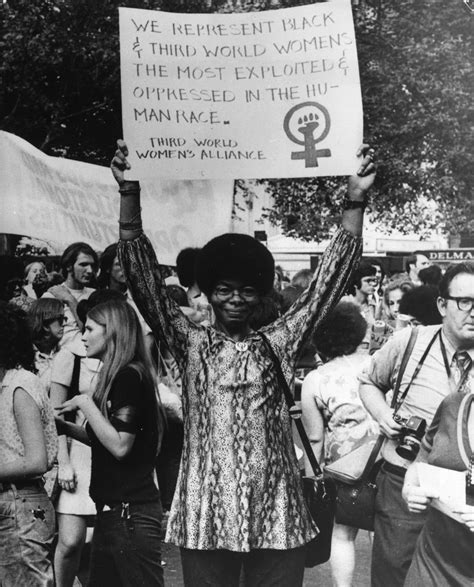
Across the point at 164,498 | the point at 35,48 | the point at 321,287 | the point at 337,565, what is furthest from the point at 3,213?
the point at 35,48

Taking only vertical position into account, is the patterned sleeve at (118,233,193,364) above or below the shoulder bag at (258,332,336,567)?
above

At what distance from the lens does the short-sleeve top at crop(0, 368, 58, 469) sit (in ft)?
12.9

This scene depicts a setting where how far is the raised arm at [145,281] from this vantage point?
3.31 m

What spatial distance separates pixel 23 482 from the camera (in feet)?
13.0

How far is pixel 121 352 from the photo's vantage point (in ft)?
13.8

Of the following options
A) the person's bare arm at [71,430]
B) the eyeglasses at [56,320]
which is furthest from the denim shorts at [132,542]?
the eyeglasses at [56,320]

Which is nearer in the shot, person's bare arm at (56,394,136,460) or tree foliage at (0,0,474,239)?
person's bare arm at (56,394,136,460)

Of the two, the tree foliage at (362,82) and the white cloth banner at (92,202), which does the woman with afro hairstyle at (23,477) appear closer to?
the white cloth banner at (92,202)

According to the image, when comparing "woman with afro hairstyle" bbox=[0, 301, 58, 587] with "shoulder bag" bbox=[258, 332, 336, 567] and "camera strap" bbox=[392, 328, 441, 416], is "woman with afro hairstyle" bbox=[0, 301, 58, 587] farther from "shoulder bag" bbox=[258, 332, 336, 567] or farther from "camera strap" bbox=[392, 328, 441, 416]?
"camera strap" bbox=[392, 328, 441, 416]

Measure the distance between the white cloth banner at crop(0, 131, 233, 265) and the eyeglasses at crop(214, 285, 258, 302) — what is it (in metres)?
3.46

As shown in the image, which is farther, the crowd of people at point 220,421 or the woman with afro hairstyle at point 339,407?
Result: the woman with afro hairstyle at point 339,407

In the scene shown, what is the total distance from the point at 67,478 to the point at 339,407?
1.40 metres

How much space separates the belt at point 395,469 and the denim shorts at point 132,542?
1.03 m

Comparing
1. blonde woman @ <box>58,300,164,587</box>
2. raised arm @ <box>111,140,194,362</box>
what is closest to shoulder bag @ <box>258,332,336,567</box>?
raised arm @ <box>111,140,194,362</box>
